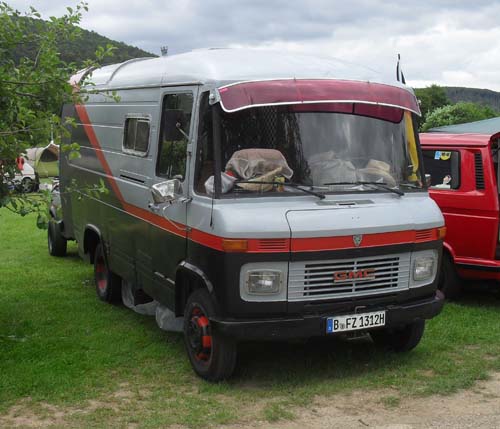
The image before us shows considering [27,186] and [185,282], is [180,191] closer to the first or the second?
[185,282]

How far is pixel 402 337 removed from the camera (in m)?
7.05

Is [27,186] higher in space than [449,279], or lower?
higher

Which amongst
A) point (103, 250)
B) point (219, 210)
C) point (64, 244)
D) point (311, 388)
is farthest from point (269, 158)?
point (64, 244)

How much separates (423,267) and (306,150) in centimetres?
142

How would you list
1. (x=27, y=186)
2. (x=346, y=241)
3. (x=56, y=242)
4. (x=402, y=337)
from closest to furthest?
1. (x=346, y=241)
2. (x=27, y=186)
3. (x=402, y=337)
4. (x=56, y=242)

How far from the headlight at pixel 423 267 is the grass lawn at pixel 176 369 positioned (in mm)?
822

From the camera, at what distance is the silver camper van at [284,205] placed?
19.3 ft

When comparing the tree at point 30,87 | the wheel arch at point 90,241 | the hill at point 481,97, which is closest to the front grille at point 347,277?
the tree at point 30,87

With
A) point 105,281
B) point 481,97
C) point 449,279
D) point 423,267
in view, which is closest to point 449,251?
point 449,279

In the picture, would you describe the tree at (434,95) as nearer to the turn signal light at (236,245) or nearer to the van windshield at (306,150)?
the van windshield at (306,150)

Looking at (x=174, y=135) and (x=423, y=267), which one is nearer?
(x=423, y=267)

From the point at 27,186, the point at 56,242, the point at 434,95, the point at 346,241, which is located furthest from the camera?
the point at 434,95

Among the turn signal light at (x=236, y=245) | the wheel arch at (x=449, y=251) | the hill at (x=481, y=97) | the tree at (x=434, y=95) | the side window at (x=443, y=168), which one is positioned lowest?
the wheel arch at (x=449, y=251)

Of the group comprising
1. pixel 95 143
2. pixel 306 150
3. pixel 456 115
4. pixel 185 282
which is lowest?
pixel 185 282
